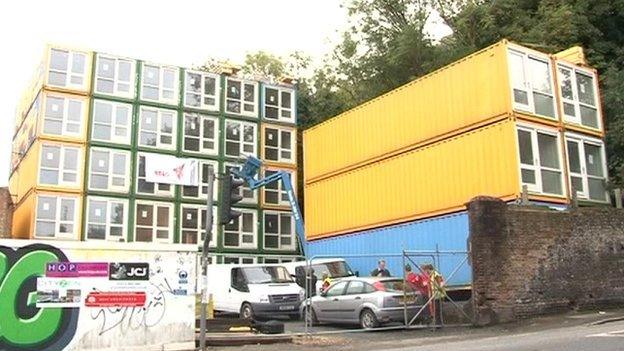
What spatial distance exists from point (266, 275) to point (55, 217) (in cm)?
1346

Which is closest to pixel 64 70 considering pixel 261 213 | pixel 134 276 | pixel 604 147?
pixel 261 213

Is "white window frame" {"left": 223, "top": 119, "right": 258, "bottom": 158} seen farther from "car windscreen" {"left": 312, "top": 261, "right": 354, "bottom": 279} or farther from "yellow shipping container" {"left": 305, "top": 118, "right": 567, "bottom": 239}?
"car windscreen" {"left": 312, "top": 261, "right": 354, "bottom": 279}

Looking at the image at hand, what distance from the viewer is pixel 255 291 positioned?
21.9 meters

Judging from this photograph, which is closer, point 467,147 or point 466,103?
point 467,147

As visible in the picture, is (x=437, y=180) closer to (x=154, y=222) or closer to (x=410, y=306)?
(x=410, y=306)

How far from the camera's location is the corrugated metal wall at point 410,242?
2158 centimetres

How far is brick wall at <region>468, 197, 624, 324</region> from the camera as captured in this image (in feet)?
60.8

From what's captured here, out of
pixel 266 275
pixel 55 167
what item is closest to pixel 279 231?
pixel 55 167

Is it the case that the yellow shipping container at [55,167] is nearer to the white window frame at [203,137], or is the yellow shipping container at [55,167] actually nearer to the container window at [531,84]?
the white window frame at [203,137]

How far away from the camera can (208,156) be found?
36.0m

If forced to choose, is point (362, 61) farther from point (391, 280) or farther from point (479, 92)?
point (391, 280)

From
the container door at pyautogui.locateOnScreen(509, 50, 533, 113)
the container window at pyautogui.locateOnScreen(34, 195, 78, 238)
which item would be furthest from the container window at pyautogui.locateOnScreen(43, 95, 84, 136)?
the container door at pyautogui.locateOnScreen(509, 50, 533, 113)

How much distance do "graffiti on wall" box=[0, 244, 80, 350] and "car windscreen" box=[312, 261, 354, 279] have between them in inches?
445

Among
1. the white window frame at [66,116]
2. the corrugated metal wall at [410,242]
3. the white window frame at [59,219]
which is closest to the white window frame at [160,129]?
the white window frame at [66,116]
